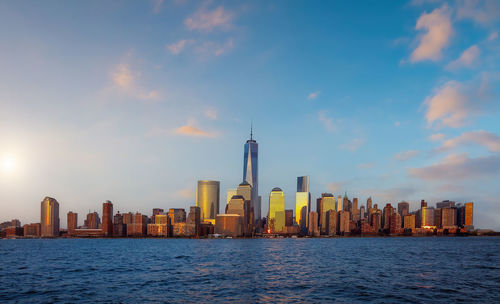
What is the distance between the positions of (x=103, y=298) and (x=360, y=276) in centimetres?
4777

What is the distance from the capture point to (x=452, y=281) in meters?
61.4

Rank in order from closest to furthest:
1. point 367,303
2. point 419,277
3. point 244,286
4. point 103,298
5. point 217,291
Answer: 1. point 367,303
2. point 103,298
3. point 217,291
4. point 244,286
5. point 419,277

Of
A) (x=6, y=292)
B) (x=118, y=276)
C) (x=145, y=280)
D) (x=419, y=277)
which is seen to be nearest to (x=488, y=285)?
(x=419, y=277)

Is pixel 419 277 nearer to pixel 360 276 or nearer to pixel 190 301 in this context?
pixel 360 276

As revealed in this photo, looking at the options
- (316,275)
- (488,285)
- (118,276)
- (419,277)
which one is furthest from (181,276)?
(488,285)

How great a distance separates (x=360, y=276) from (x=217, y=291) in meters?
32.2

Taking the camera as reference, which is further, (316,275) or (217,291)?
(316,275)

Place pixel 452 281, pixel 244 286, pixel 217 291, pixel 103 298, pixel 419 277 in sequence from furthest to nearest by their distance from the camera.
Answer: pixel 419 277
pixel 452 281
pixel 244 286
pixel 217 291
pixel 103 298

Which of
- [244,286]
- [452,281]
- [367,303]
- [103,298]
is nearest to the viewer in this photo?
[367,303]

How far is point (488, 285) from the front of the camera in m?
57.0

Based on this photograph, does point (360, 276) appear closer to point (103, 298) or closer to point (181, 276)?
point (181, 276)

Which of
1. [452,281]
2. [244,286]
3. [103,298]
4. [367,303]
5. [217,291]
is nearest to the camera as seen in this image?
[367,303]

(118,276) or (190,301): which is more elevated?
(190,301)

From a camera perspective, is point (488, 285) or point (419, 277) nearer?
point (488, 285)
